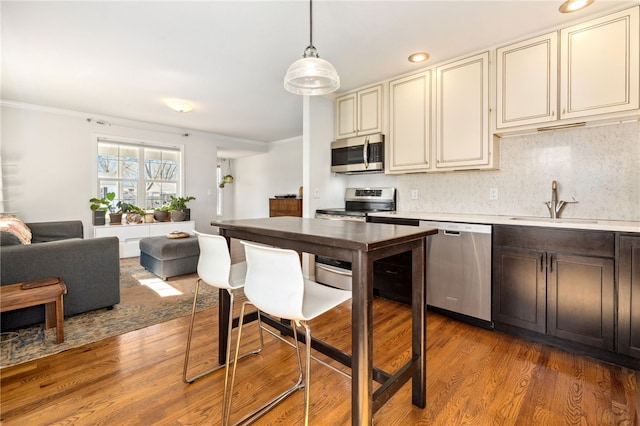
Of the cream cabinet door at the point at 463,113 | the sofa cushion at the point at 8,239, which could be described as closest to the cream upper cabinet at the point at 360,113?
the cream cabinet door at the point at 463,113

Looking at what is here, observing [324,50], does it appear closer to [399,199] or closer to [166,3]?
[166,3]

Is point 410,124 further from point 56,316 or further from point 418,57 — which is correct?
point 56,316

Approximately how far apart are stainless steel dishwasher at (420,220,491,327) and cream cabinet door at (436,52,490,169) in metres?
0.71

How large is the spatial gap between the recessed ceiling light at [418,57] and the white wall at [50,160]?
5050mm

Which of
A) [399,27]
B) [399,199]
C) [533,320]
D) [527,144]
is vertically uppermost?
[399,27]

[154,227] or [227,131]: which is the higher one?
[227,131]

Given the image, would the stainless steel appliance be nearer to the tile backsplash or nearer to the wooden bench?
the tile backsplash

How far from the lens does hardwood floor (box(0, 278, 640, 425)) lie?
4.68 feet

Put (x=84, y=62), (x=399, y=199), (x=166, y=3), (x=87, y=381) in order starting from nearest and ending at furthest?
(x=87, y=381) → (x=166, y=3) → (x=84, y=62) → (x=399, y=199)

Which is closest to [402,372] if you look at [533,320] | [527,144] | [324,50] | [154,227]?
[533,320]

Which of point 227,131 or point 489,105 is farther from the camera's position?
point 227,131

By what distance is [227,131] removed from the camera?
20.5 feet

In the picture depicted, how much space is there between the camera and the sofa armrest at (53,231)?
150 inches

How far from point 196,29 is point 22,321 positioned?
2725 mm
